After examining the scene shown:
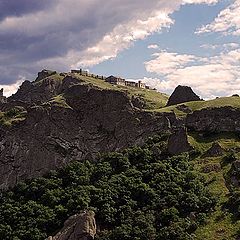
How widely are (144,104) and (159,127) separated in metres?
24.1

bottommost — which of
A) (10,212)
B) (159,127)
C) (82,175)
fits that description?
(10,212)

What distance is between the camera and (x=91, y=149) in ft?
425

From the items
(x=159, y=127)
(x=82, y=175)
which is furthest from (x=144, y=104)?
(x=82, y=175)

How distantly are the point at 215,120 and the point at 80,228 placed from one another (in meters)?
48.2

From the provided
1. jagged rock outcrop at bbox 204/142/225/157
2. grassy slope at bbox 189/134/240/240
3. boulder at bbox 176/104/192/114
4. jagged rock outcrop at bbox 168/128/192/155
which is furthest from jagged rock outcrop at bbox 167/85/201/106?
jagged rock outcrop at bbox 204/142/225/157

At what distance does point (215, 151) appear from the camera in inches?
3821

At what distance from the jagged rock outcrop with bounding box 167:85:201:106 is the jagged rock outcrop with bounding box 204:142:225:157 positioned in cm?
4277

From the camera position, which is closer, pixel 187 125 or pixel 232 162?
pixel 232 162

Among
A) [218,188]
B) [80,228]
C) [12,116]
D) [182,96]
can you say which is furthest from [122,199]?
[12,116]

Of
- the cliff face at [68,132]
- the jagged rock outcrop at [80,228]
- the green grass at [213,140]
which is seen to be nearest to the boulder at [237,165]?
the green grass at [213,140]

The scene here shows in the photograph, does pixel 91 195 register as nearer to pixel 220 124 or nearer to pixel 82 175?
pixel 82 175

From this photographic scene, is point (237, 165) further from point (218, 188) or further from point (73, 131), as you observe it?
point (73, 131)

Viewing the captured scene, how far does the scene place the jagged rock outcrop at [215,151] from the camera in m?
96.3

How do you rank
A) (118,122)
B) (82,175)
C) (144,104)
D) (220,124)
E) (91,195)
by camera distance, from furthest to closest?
(144,104)
(118,122)
(220,124)
(82,175)
(91,195)
